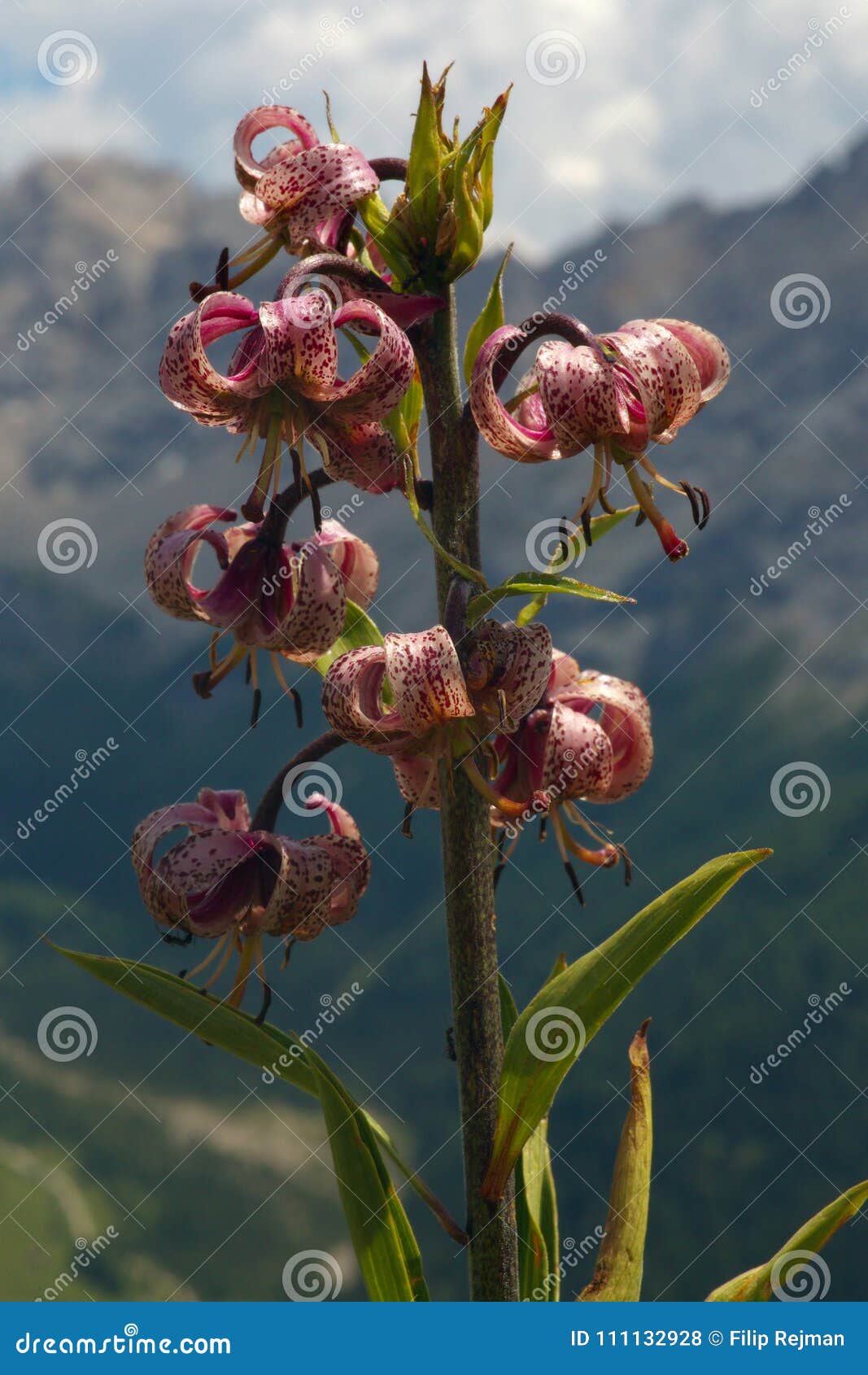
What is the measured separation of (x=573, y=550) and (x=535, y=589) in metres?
0.18

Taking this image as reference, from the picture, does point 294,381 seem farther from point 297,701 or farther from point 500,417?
point 297,701

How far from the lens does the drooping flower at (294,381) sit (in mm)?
774

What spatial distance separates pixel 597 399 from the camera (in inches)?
29.1

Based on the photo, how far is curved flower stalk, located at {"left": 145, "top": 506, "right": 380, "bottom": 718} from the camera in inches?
34.8

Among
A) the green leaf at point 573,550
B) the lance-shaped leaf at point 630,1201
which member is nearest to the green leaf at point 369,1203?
the lance-shaped leaf at point 630,1201

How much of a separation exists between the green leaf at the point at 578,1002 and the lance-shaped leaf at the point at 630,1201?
187 millimetres

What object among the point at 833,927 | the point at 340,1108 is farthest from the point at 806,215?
the point at 340,1108

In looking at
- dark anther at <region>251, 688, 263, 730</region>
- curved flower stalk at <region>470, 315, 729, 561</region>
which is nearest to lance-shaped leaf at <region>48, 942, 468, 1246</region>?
dark anther at <region>251, 688, 263, 730</region>

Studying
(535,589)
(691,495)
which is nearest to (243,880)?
(535,589)

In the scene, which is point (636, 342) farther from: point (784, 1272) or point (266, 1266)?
point (266, 1266)

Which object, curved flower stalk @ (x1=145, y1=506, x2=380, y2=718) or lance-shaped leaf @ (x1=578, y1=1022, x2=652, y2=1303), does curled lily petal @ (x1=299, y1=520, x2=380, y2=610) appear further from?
lance-shaped leaf @ (x1=578, y1=1022, x2=652, y2=1303)

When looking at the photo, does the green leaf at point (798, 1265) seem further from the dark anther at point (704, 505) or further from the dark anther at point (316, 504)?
the dark anther at point (316, 504)

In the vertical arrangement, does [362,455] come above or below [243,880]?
above

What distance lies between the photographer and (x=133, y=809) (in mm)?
2730
